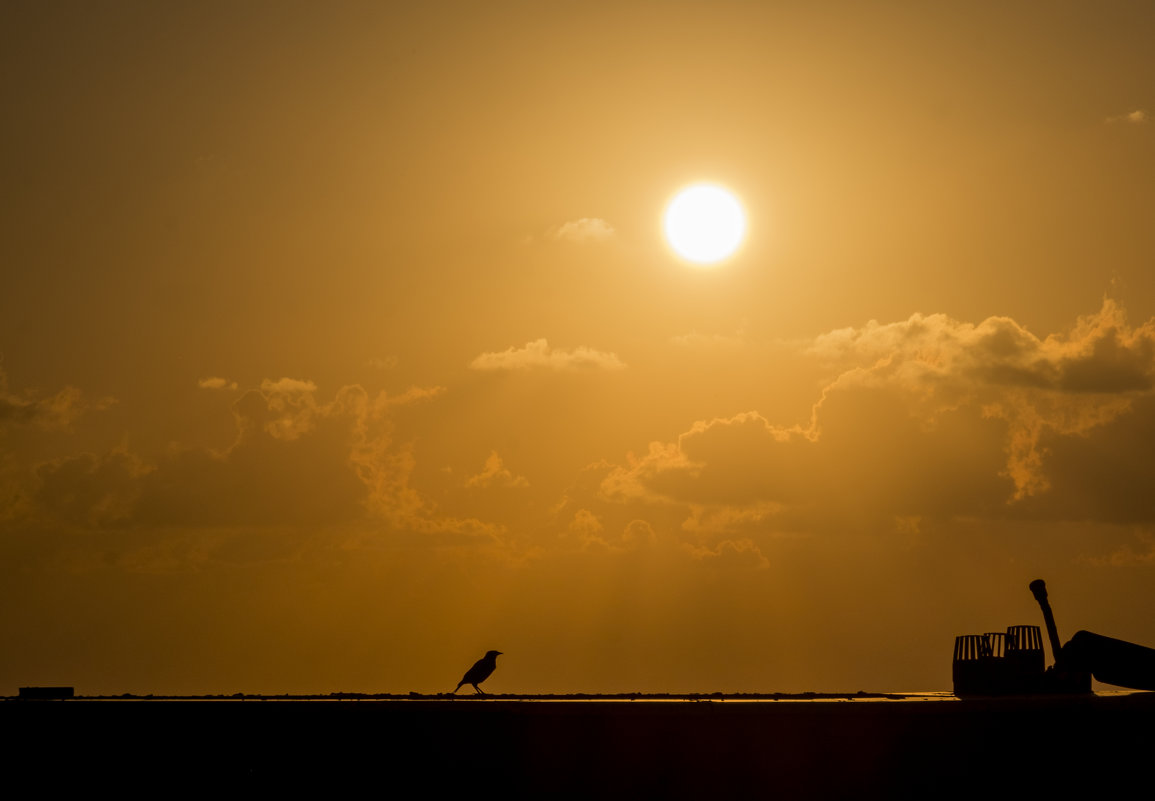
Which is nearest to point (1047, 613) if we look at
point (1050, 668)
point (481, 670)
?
point (1050, 668)

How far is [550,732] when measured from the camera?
2417 cm

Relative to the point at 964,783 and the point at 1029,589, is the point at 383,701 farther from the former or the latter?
the point at 1029,589

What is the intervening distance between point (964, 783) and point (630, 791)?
20.8 ft

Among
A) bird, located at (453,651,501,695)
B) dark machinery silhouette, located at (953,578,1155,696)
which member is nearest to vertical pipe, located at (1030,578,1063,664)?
dark machinery silhouette, located at (953,578,1155,696)

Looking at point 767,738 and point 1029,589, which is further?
point 1029,589

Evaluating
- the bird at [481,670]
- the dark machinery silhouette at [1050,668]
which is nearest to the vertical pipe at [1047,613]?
the dark machinery silhouette at [1050,668]

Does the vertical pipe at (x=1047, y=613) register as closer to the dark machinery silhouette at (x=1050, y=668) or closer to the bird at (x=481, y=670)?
the dark machinery silhouette at (x=1050, y=668)

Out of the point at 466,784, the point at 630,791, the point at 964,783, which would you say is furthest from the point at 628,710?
the point at 964,783

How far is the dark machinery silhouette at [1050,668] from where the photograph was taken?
29.3 meters

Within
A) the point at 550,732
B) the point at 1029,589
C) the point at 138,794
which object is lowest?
the point at 138,794

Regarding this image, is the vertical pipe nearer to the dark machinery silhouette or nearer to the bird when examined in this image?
the dark machinery silhouette

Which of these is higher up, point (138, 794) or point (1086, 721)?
point (1086, 721)

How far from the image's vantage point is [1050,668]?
2980cm

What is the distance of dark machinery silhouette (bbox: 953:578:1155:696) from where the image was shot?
29.3 metres
